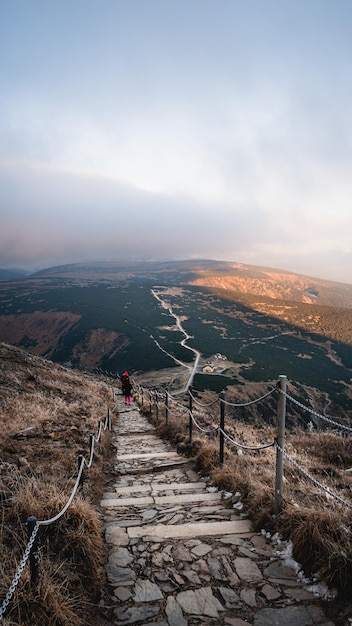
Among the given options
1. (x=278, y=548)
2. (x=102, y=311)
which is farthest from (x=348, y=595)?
(x=102, y=311)

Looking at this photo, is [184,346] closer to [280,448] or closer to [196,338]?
[196,338]

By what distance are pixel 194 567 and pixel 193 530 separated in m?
0.77

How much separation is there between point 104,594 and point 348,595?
2.19 m

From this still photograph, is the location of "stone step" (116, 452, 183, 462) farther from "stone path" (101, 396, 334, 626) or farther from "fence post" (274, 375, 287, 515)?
"fence post" (274, 375, 287, 515)

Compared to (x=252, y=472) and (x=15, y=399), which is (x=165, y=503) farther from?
(x=15, y=399)

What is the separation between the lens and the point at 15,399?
11344 millimetres

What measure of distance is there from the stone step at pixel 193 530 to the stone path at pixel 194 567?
1cm

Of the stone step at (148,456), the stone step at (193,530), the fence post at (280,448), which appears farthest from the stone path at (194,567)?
the stone step at (148,456)

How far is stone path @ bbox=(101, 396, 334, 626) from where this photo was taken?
112 inches

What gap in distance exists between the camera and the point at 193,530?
421 centimetres

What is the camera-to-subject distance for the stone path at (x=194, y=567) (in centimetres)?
286

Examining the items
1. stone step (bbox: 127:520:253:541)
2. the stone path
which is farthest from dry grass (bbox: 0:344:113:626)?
stone step (bbox: 127:520:253:541)

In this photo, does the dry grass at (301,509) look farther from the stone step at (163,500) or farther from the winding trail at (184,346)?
the winding trail at (184,346)

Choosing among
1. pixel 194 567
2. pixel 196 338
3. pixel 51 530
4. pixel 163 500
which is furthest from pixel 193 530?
pixel 196 338
